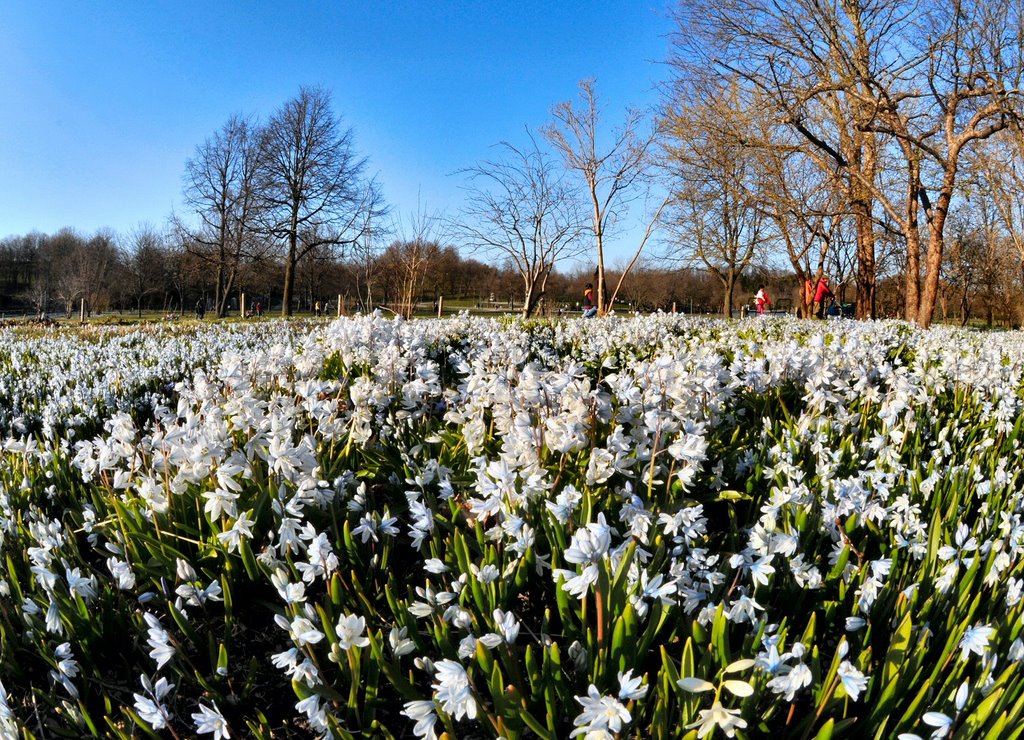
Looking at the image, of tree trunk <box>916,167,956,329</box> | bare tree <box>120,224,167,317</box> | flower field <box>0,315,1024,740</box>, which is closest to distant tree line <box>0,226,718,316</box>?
bare tree <box>120,224,167,317</box>

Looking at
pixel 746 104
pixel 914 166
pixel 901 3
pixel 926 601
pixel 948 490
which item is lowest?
pixel 926 601

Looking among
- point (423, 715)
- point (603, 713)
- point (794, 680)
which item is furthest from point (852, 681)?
point (423, 715)

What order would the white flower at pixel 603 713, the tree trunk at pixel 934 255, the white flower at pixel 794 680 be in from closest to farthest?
the white flower at pixel 603 713 < the white flower at pixel 794 680 < the tree trunk at pixel 934 255

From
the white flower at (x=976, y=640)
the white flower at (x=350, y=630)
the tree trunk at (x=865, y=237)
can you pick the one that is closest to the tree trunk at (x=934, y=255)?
the tree trunk at (x=865, y=237)

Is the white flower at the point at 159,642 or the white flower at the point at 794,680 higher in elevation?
the white flower at the point at 794,680

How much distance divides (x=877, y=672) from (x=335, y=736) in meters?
1.35

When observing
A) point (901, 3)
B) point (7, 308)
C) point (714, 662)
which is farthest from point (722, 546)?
point (7, 308)

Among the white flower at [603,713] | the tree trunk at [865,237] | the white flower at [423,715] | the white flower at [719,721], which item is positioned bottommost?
the white flower at [423,715]

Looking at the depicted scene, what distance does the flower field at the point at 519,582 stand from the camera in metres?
1.39

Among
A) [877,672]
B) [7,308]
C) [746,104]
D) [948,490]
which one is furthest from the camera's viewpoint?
[7,308]

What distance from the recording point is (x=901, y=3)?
15336 millimetres

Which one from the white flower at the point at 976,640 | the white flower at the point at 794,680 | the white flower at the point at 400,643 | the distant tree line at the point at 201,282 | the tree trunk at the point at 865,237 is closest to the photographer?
the white flower at the point at 794,680

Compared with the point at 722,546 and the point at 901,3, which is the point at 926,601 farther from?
the point at 901,3

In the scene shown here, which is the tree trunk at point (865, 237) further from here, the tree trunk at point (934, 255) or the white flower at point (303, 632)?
the white flower at point (303, 632)
